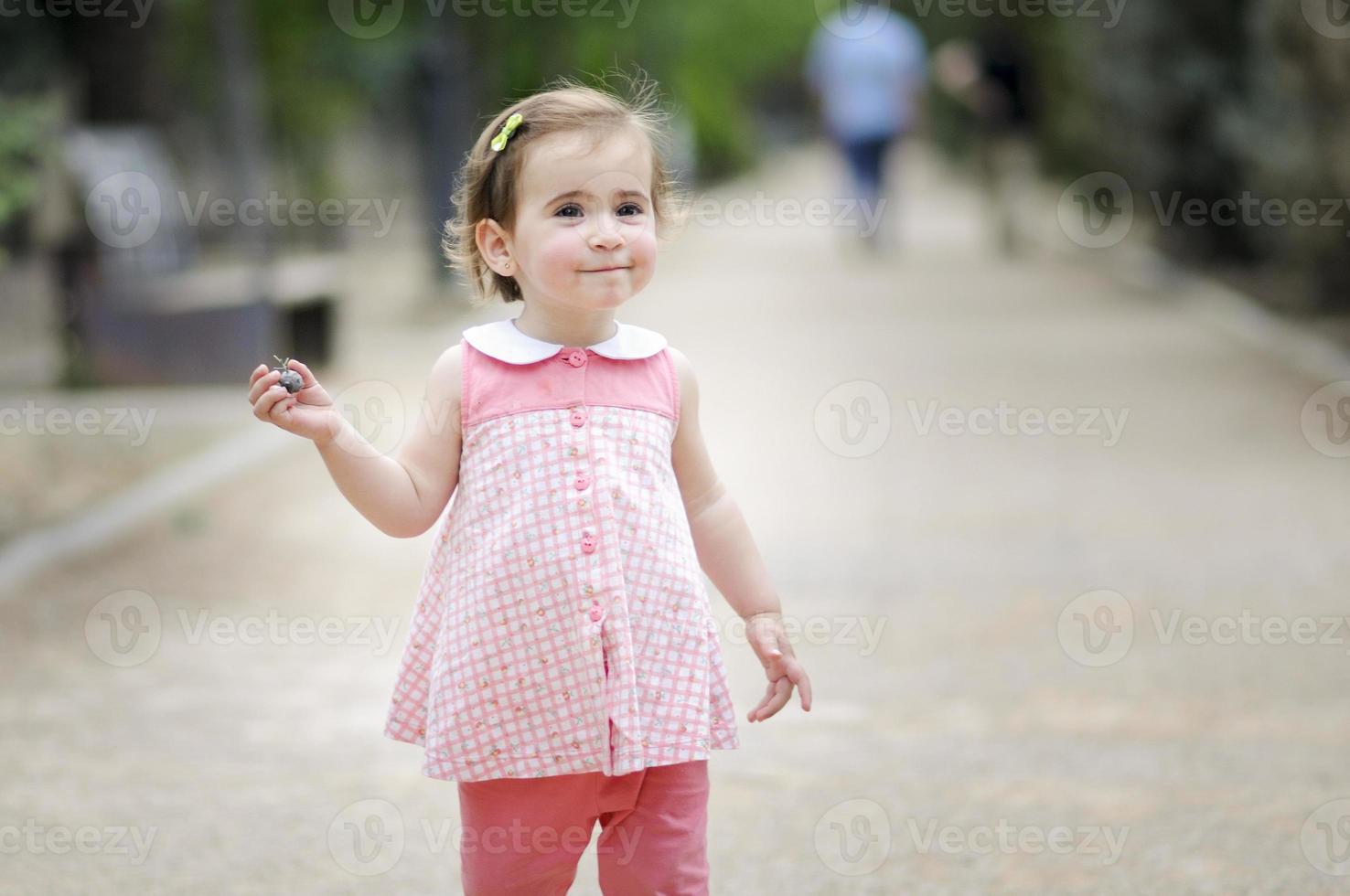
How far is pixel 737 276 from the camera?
60.3 ft

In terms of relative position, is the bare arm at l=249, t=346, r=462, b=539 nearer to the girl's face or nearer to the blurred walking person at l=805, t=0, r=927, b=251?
the girl's face

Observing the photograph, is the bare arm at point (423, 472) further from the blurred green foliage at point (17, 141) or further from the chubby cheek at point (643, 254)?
the blurred green foliage at point (17, 141)

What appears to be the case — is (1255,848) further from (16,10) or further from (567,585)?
(16,10)

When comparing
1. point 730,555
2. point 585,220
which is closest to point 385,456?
point 585,220

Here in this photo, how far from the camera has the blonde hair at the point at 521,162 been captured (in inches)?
111

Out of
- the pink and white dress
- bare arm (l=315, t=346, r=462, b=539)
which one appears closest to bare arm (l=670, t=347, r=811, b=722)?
the pink and white dress

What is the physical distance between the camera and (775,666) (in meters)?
3.00

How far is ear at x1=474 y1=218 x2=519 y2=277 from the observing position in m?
2.88

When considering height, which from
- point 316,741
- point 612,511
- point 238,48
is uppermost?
point 238,48

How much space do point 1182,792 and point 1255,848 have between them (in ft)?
1.30

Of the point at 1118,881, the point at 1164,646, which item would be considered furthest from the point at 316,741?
the point at 1164,646

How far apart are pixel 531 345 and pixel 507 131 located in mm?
324

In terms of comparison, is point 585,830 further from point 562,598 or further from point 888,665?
point 888,665

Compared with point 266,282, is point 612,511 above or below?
below
